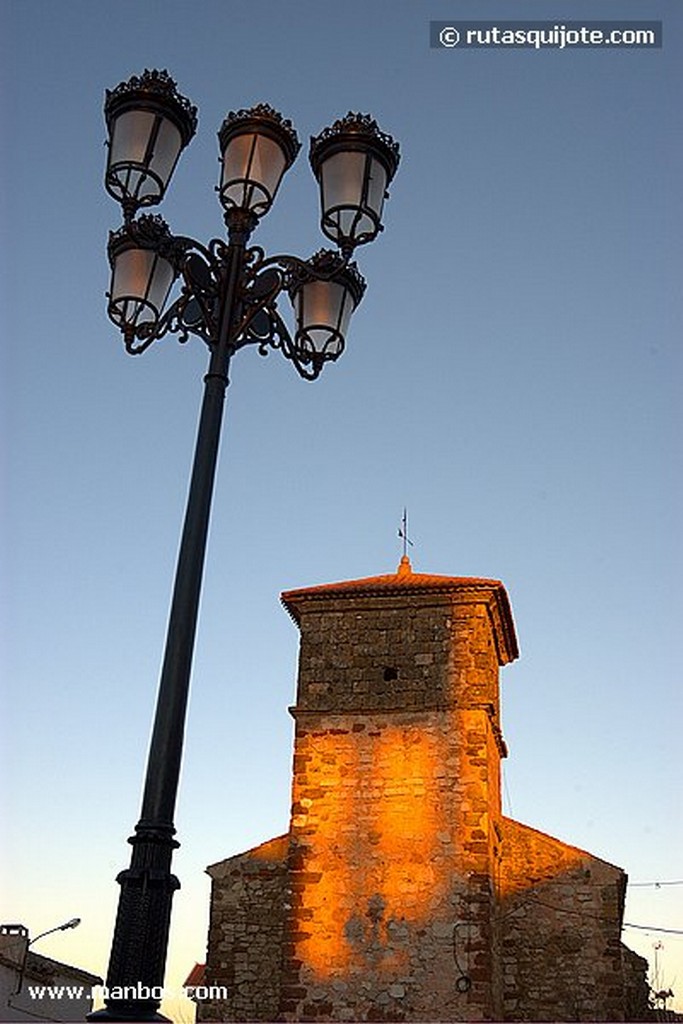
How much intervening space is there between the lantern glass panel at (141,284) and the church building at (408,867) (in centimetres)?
1119

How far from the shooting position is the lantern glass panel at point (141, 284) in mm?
5617

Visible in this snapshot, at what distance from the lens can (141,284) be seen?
563cm

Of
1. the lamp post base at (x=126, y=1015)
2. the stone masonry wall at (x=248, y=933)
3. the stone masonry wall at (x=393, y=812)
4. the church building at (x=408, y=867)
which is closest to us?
the lamp post base at (x=126, y=1015)

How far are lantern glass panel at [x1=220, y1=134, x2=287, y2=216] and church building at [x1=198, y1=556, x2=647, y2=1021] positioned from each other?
36.7 ft

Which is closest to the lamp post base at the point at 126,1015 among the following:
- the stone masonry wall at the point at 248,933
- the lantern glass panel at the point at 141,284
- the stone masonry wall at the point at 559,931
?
the lantern glass panel at the point at 141,284

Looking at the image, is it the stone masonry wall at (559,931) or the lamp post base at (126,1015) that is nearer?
the lamp post base at (126,1015)

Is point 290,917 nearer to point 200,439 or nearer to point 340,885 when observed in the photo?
point 340,885

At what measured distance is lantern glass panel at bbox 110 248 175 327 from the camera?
562 centimetres

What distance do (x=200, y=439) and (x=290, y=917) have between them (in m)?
11.9

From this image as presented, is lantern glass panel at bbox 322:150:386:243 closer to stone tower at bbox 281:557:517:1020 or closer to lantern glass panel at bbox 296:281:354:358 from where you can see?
lantern glass panel at bbox 296:281:354:358

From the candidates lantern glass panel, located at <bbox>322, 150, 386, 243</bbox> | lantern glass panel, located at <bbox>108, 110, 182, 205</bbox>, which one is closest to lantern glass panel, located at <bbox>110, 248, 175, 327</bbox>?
lantern glass panel, located at <bbox>108, 110, 182, 205</bbox>

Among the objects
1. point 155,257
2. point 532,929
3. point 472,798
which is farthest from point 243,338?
point 532,929

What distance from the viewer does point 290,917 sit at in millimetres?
15352

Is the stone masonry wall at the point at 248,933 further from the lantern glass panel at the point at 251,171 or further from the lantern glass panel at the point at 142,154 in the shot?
the lantern glass panel at the point at 142,154
